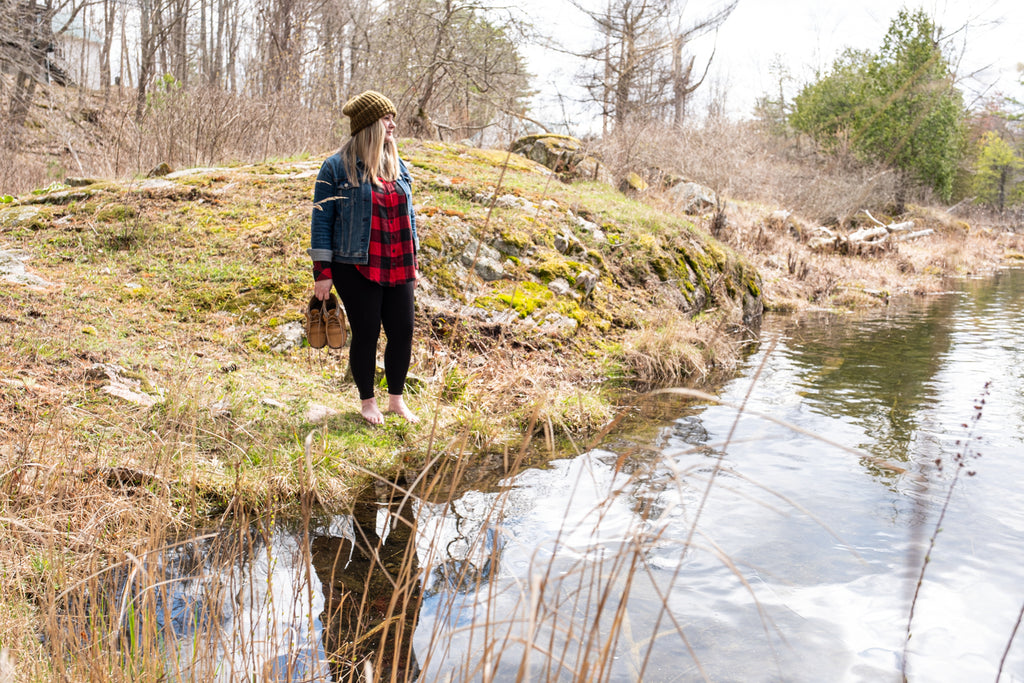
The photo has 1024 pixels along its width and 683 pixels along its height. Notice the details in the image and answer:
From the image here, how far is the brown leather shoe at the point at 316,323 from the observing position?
4301 mm

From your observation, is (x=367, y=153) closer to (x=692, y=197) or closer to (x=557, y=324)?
(x=557, y=324)

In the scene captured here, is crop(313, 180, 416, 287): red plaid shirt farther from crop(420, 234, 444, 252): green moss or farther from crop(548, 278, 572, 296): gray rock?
crop(548, 278, 572, 296): gray rock

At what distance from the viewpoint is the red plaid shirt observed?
13.5 ft

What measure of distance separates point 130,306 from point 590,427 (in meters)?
4.06

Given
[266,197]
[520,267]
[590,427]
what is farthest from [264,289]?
[590,427]

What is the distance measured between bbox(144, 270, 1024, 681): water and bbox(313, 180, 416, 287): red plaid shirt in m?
1.40

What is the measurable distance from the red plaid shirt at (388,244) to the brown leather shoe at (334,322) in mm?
221

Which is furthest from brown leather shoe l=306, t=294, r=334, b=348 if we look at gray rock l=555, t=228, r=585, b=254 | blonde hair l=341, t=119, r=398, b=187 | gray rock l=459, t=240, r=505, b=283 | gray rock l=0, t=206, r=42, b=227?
gray rock l=0, t=206, r=42, b=227

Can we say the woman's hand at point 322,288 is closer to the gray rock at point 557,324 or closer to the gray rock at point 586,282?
the gray rock at point 557,324

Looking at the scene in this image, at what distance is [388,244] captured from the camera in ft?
13.6

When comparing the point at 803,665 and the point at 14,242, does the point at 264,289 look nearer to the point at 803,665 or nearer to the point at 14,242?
the point at 14,242

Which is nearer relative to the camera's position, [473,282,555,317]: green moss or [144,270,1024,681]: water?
Answer: [144,270,1024,681]: water

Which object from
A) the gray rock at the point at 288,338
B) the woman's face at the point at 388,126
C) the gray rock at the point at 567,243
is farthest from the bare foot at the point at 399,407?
the gray rock at the point at 567,243

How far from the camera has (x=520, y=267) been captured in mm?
7406
